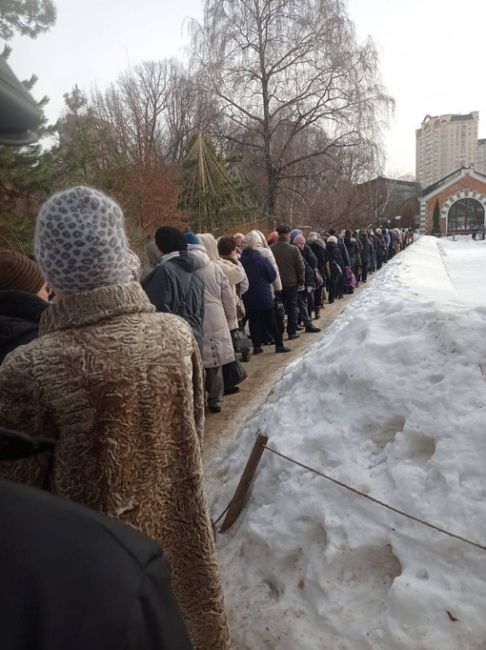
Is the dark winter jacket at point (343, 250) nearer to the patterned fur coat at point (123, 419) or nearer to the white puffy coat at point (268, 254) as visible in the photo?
the white puffy coat at point (268, 254)

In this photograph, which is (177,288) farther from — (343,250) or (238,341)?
(343,250)

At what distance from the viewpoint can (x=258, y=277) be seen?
24.1 feet

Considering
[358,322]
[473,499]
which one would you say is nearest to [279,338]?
[358,322]

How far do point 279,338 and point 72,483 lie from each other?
646 cm

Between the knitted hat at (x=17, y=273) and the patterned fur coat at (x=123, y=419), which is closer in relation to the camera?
the patterned fur coat at (x=123, y=419)

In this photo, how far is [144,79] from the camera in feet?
97.1

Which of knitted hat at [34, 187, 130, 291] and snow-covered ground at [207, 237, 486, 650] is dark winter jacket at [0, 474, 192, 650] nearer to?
knitted hat at [34, 187, 130, 291]

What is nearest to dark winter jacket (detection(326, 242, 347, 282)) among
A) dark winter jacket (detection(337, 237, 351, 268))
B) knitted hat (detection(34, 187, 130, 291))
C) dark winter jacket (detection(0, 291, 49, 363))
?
dark winter jacket (detection(337, 237, 351, 268))

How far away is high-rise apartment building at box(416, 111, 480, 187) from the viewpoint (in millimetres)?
100938

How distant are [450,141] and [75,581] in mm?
117602

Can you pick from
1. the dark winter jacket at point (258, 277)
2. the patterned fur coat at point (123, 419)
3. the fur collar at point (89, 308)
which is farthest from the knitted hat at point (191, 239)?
the fur collar at point (89, 308)

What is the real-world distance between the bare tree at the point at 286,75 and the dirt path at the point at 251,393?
1356 centimetres

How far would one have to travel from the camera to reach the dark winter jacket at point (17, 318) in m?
2.03

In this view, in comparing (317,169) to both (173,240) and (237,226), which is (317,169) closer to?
(237,226)
